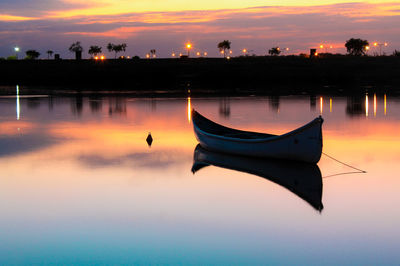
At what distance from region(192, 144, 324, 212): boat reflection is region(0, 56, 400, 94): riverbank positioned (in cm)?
7571

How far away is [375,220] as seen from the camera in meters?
14.9

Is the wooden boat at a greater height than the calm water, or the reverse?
the wooden boat

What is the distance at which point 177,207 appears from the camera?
1633cm

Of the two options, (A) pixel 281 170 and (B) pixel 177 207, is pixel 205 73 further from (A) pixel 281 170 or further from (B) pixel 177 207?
(B) pixel 177 207

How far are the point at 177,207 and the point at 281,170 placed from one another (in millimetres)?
6212

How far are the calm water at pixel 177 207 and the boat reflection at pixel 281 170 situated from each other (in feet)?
0.95

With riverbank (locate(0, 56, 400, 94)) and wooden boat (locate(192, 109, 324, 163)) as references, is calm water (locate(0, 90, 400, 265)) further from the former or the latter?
riverbank (locate(0, 56, 400, 94))

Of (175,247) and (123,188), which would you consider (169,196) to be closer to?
(123,188)

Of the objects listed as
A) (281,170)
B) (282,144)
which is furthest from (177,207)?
(282,144)

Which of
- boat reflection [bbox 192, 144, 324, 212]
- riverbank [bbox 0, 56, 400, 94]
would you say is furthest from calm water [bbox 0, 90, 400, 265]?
riverbank [bbox 0, 56, 400, 94]

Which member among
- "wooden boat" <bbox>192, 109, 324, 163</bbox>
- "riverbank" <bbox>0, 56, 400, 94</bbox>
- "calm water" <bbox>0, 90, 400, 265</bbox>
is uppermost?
"riverbank" <bbox>0, 56, 400, 94</bbox>

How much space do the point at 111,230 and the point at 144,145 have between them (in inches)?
605

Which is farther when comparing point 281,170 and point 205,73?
point 205,73

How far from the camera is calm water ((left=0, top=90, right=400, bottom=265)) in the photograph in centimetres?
1252
